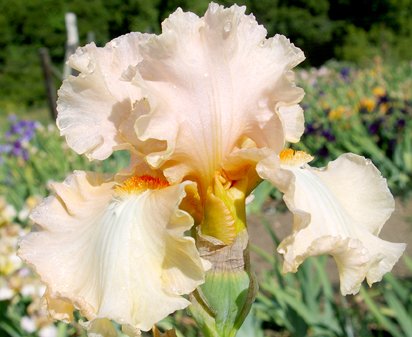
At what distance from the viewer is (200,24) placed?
83 centimetres

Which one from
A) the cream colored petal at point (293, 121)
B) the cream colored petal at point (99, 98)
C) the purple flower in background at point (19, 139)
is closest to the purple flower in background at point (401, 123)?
the purple flower in background at point (19, 139)

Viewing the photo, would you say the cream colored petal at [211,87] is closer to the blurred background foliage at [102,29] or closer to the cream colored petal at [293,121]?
the cream colored petal at [293,121]

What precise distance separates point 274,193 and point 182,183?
392 cm

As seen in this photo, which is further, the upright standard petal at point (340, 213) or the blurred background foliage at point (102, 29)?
the blurred background foliage at point (102, 29)

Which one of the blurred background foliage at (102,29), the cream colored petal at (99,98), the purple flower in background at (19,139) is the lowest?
the blurred background foliage at (102,29)

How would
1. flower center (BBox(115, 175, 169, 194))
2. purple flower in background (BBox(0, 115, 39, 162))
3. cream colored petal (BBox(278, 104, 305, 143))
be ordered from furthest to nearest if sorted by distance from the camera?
purple flower in background (BBox(0, 115, 39, 162))
cream colored petal (BBox(278, 104, 305, 143))
flower center (BBox(115, 175, 169, 194))

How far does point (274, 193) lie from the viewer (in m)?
4.68

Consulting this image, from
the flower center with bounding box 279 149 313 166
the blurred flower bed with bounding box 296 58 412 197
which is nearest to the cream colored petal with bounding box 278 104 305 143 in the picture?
the flower center with bounding box 279 149 313 166

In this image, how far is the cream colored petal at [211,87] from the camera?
0.82m

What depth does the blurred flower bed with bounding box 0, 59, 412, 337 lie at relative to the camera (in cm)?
182

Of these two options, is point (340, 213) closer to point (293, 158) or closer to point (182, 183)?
point (293, 158)

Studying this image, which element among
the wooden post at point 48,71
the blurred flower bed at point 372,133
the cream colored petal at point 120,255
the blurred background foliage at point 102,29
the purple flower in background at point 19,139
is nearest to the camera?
the cream colored petal at point 120,255

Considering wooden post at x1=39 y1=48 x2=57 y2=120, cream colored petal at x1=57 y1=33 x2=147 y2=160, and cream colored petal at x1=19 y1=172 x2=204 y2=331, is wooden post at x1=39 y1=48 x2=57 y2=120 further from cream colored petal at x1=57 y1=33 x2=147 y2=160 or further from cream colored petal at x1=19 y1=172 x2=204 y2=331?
cream colored petal at x1=19 y1=172 x2=204 y2=331

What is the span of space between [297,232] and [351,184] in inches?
7.3
